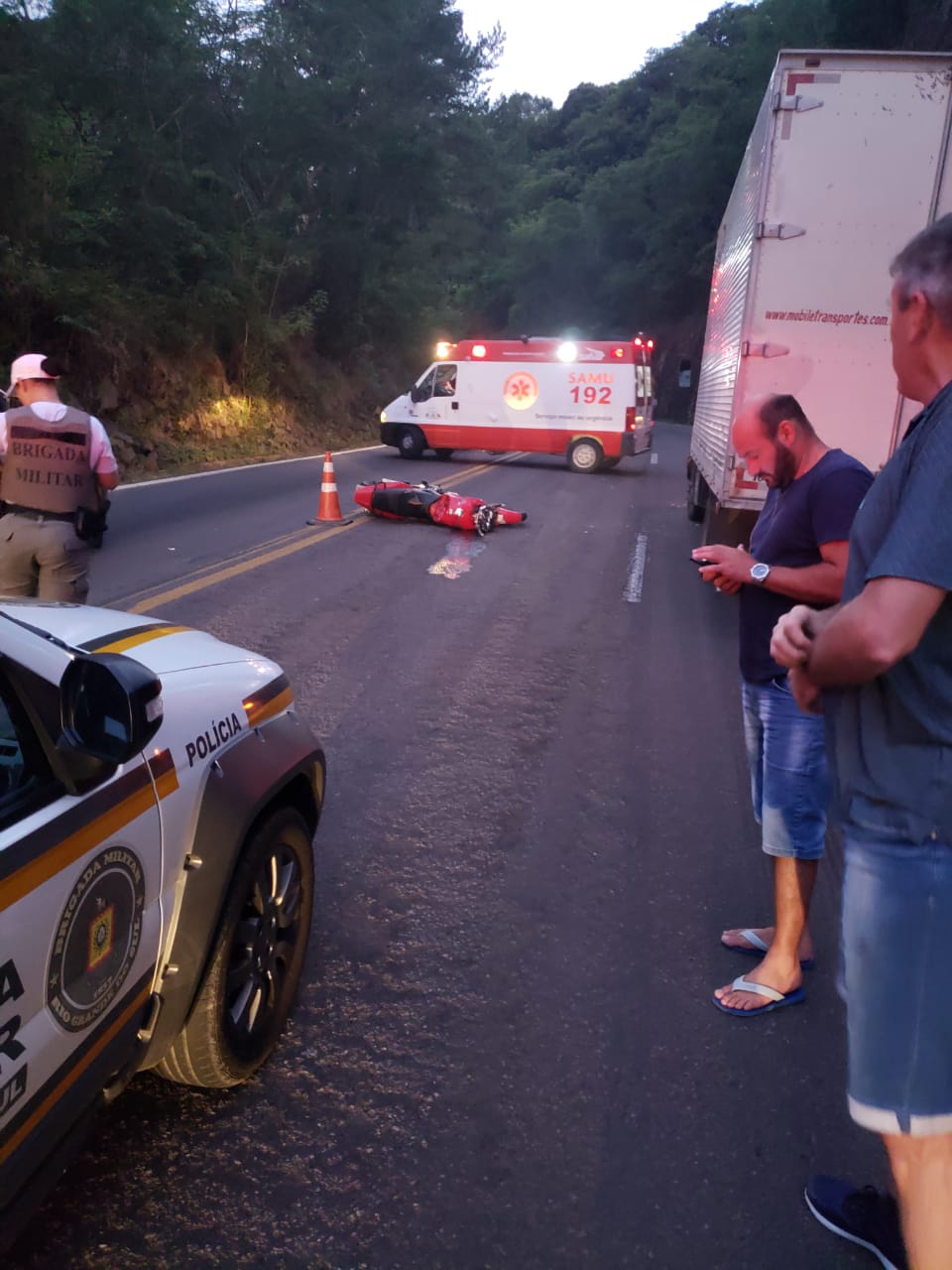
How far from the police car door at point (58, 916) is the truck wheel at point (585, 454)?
21243 mm

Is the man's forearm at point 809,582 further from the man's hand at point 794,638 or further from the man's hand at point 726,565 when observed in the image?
the man's hand at point 794,638

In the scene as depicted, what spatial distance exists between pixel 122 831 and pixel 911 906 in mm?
1589

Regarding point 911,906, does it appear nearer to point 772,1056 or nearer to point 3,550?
point 772,1056

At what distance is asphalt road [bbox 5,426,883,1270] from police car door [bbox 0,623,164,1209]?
579 millimetres

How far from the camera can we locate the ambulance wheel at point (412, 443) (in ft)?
79.9

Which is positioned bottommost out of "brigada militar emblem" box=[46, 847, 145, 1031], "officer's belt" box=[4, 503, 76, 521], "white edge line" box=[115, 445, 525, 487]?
"white edge line" box=[115, 445, 525, 487]

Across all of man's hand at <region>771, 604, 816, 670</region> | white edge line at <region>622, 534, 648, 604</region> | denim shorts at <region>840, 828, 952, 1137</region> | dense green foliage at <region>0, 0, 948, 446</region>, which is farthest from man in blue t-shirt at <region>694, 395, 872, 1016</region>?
dense green foliage at <region>0, 0, 948, 446</region>

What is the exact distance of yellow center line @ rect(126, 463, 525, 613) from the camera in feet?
27.1

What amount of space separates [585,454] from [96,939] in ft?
71.0

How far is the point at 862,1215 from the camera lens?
245 cm

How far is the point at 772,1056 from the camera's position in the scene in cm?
312

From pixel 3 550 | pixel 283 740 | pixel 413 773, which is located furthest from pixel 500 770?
pixel 3 550

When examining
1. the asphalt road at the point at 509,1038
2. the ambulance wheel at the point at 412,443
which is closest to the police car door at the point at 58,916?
the asphalt road at the point at 509,1038

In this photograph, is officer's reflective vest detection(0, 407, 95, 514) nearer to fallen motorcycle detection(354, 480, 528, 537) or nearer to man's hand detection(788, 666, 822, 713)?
man's hand detection(788, 666, 822, 713)
